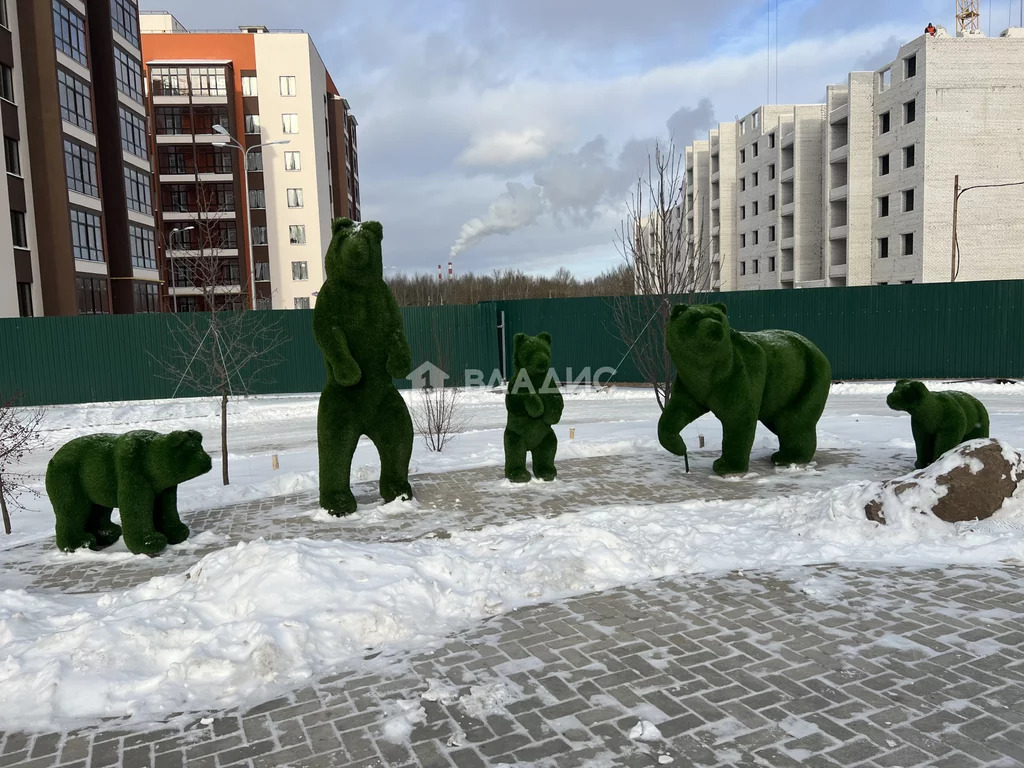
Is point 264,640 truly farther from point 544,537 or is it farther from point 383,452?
point 383,452

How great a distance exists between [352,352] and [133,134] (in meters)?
37.2

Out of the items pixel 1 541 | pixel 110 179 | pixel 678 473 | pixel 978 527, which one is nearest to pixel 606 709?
pixel 978 527

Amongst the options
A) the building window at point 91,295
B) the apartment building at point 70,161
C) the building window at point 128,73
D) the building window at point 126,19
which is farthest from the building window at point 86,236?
the building window at point 126,19

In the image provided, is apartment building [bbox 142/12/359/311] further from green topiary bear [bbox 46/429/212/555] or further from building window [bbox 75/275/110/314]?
green topiary bear [bbox 46/429/212/555]

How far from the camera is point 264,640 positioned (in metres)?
4.22

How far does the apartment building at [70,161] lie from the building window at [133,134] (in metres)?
0.07

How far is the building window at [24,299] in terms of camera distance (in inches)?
1062

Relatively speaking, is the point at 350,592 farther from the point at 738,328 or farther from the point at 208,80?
the point at 208,80

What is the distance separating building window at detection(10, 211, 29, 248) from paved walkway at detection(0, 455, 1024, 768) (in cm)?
2927

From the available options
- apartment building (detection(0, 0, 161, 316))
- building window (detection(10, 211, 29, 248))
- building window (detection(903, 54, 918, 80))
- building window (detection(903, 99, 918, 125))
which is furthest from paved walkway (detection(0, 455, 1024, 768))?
building window (detection(903, 54, 918, 80))

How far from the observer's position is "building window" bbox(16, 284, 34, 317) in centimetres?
2698

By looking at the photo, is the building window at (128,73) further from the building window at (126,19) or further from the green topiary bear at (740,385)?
the green topiary bear at (740,385)

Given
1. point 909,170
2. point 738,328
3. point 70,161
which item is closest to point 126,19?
point 70,161

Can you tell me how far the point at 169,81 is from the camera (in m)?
50.4
